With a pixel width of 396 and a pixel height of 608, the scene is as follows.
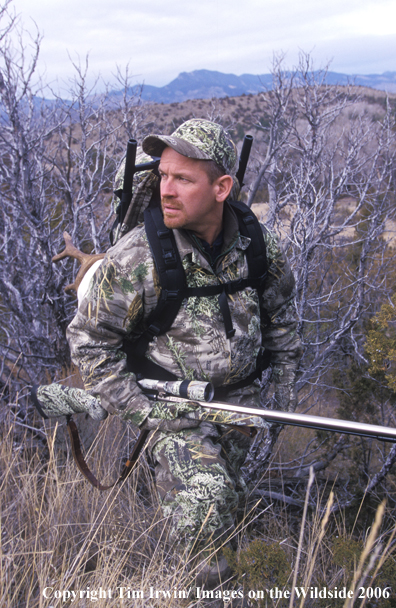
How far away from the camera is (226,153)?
1998 mm

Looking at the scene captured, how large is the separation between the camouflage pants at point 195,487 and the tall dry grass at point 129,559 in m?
0.10

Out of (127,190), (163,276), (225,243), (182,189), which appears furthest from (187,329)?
(127,190)

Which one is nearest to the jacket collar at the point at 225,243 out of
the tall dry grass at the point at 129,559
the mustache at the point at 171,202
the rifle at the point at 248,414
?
the mustache at the point at 171,202

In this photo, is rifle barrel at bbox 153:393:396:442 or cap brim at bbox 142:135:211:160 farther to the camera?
cap brim at bbox 142:135:211:160

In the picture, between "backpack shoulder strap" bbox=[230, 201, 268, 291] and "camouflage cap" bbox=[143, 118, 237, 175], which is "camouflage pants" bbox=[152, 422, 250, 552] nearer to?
"backpack shoulder strap" bbox=[230, 201, 268, 291]

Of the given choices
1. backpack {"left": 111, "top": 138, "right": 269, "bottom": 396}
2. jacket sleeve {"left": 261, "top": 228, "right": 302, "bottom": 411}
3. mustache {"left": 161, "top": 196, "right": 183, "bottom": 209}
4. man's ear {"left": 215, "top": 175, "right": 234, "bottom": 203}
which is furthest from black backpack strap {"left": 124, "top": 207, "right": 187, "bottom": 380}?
jacket sleeve {"left": 261, "top": 228, "right": 302, "bottom": 411}

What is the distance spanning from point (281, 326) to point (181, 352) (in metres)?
0.69

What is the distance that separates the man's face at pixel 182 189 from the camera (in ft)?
6.27

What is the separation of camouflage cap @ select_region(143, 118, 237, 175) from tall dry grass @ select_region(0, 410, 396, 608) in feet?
4.30

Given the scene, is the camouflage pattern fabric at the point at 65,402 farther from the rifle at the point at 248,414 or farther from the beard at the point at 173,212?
the beard at the point at 173,212

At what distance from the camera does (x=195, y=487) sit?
6.10 ft

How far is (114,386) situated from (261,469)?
166 centimetres

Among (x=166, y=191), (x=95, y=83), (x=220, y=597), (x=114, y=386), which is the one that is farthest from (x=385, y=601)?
(x=95, y=83)

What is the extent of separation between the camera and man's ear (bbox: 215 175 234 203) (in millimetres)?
1992
